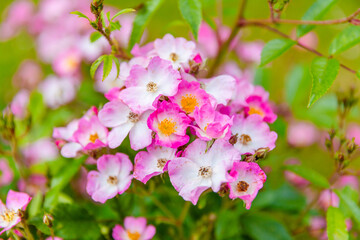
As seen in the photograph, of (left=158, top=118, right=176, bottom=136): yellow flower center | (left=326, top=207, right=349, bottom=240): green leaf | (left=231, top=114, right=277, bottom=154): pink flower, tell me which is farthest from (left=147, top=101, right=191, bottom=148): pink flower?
(left=326, top=207, right=349, bottom=240): green leaf

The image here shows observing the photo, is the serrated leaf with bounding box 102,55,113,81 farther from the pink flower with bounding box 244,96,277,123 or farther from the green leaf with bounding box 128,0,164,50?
the pink flower with bounding box 244,96,277,123

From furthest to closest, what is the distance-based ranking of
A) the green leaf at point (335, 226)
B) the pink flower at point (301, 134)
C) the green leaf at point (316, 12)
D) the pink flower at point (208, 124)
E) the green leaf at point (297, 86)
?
the pink flower at point (301, 134), the green leaf at point (297, 86), the green leaf at point (316, 12), the green leaf at point (335, 226), the pink flower at point (208, 124)

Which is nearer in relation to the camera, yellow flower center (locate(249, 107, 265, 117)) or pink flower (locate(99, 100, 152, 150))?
pink flower (locate(99, 100, 152, 150))

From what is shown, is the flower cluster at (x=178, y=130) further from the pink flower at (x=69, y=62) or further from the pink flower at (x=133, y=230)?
the pink flower at (x=69, y=62)

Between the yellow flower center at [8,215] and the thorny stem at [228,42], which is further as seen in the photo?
the thorny stem at [228,42]

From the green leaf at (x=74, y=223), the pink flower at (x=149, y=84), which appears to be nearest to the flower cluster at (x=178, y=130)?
the pink flower at (x=149, y=84)

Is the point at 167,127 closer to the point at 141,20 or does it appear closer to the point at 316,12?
the point at 141,20

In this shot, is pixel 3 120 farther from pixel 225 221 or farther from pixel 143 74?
pixel 225 221

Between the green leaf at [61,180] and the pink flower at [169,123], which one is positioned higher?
the pink flower at [169,123]
